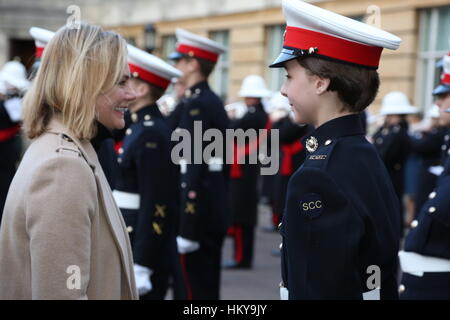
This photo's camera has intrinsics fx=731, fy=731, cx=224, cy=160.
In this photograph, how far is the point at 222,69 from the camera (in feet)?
65.1

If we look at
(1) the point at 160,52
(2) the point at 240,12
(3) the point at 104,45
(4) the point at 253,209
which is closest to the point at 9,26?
(1) the point at 160,52

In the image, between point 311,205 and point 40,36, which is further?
point 40,36

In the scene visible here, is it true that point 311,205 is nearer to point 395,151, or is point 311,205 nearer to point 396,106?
point 395,151

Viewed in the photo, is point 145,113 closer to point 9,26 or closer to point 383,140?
point 383,140

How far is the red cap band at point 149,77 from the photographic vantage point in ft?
15.3

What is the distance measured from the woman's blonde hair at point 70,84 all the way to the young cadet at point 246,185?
19.5 feet

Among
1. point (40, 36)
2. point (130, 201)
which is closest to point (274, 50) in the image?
point (40, 36)

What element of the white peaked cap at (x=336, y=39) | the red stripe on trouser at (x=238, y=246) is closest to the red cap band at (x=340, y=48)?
the white peaked cap at (x=336, y=39)

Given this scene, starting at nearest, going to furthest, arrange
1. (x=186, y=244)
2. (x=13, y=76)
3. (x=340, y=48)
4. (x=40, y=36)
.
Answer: (x=340, y=48) < (x=40, y=36) < (x=186, y=244) < (x=13, y=76)

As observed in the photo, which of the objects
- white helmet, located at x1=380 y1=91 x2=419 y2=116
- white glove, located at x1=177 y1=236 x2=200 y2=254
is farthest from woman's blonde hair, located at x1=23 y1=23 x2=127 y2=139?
white helmet, located at x1=380 y1=91 x2=419 y2=116

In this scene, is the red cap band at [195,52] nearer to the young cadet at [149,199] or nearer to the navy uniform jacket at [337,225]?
the young cadet at [149,199]

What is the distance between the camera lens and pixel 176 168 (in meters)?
4.57

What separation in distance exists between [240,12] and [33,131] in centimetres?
1625

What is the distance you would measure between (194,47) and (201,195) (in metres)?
1.29
